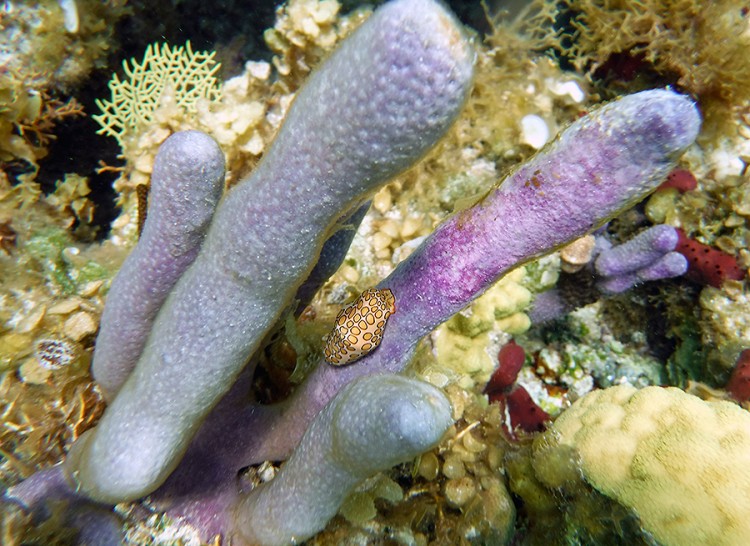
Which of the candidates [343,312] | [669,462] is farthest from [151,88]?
[669,462]

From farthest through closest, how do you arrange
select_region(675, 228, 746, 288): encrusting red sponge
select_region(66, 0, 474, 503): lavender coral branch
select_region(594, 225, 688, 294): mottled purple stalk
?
1. select_region(675, 228, 746, 288): encrusting red sponge
2. select_region(594, 225, 688, 294): mottled purple stalk
3. select_region(66, 0, 474, 503): lavender coral branch

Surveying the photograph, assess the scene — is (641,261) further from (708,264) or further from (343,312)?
(343,312)

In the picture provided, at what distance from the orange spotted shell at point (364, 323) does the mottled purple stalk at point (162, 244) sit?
0.62m

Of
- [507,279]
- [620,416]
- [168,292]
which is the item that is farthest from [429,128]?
[507,279]

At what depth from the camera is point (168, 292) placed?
167 cm

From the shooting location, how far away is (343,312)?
1.85 metres

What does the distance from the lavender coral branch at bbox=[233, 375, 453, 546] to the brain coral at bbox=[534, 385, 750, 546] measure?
1372mm

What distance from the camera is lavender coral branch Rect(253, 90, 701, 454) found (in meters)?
1.21

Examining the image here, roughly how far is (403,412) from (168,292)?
3.25ft

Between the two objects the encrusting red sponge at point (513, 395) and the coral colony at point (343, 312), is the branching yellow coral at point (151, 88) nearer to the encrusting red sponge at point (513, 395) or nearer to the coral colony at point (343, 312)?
the coral colony at point (343, 312)

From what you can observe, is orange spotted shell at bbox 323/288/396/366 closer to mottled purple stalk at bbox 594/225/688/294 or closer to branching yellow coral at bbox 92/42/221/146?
mottled purple stalk at bbox 594/225/688/294

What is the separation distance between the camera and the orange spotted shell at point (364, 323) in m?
1.75

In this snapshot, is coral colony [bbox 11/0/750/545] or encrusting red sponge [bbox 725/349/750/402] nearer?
coral colony [bbox 11/0/750/545]

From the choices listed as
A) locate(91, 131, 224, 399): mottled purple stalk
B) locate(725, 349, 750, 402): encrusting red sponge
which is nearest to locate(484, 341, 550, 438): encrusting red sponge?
locate(725, 349, 750, 402): encrusting red sponge
